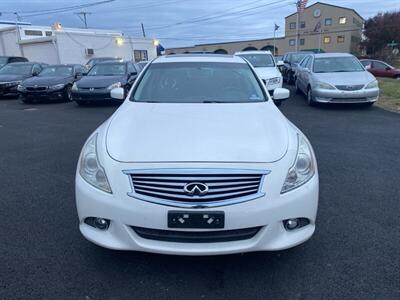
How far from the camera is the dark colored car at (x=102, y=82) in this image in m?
10.9

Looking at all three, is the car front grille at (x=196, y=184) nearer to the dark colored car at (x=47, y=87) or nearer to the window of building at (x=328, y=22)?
the dark colored car at (x=47, y=87)

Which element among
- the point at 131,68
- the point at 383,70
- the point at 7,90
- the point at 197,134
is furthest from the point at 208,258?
the point at 383,70

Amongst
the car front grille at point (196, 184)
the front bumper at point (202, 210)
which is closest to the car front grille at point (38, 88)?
the front bumper at point (202, 210)

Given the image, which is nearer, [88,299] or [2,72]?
[88,299]

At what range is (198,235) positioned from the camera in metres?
2.37

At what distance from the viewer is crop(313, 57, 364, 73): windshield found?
406 inches

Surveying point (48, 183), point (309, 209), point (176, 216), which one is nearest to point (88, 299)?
point (176, 216)

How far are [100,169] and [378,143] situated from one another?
5549 mm

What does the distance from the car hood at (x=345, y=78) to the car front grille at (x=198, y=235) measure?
26.7 ft

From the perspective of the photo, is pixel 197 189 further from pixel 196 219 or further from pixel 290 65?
pixel 290 65

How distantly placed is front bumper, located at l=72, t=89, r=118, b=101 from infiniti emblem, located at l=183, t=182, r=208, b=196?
9.12 meters

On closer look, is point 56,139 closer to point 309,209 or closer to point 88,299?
point 88,299

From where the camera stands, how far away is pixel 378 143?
249 inches

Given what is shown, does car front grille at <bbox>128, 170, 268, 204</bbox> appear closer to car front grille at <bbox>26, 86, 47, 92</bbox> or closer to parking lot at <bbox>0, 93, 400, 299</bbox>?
parking lot at <bbox>0, 93, 400, 299</bbox>
